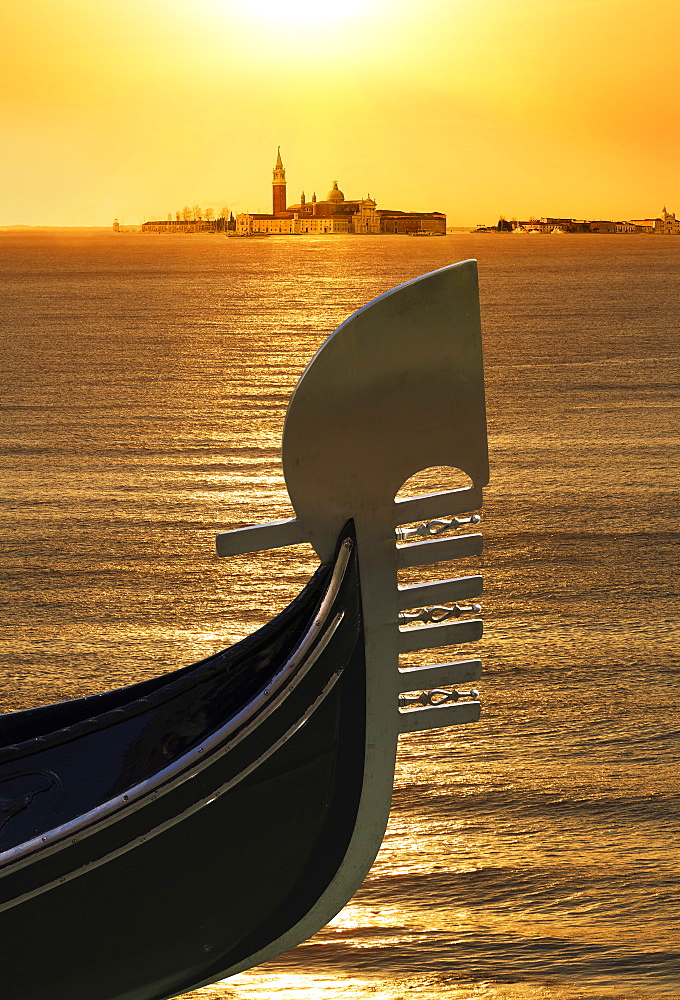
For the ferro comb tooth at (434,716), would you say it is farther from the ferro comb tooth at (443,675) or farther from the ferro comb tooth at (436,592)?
the ferro comb tooth at (436,592)

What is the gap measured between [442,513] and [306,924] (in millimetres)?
1477

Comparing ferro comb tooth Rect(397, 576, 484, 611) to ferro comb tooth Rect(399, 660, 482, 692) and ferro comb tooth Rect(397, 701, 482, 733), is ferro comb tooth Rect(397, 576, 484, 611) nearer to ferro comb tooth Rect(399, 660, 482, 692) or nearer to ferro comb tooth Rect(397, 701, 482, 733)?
ferro comb tooth Rect(399, 660, 482, 692)

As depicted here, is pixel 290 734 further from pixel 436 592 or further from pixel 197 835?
pixel 436 592

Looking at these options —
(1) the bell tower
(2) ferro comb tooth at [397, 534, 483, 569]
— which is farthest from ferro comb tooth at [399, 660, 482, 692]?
(1) the bell tower

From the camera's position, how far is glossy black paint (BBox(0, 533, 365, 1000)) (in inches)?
132

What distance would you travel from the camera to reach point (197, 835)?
3.50m

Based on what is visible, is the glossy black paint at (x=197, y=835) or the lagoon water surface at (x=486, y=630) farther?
the lagoon water surface at (x=486, y=630)

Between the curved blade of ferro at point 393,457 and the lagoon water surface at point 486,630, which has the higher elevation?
the curved blade of ferro at point 393,457

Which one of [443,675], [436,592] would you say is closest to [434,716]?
[443,675]

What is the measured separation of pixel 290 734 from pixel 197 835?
39 cm

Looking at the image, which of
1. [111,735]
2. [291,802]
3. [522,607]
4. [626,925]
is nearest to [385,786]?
[291,802]

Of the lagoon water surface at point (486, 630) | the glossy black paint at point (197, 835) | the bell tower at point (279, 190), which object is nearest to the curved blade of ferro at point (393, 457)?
the glossy black paint at point (197, 835)

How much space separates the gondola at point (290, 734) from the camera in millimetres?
3373

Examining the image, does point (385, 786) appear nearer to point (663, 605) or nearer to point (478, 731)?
point (478, 731)
